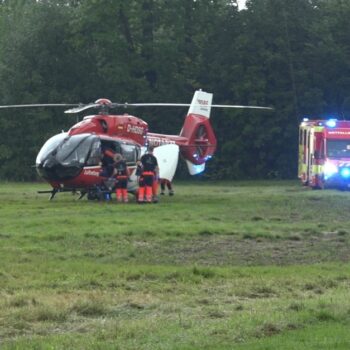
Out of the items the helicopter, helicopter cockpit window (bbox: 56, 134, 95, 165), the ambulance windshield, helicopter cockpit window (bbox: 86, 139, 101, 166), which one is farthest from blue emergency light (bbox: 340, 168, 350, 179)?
helicopter cockpit window (bbox: 56, 134, 95, 165)

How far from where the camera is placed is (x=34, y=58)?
55.0 m

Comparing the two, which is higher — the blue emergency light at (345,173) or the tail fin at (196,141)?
the tail fin at (196,141)

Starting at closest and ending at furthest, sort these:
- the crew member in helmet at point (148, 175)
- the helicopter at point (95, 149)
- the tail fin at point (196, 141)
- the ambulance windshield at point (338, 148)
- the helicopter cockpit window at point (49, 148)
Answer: the crew member in helmet at point (148, 175), the helicopter at point (95, 149), the helicopter cockpit window at point (49, 148), the tail fin at point (196, 141), the ambulance windshield at point (338, 148)

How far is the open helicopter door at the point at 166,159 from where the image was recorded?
1233 inches

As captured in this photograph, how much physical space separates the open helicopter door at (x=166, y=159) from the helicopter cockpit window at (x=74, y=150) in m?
3.46

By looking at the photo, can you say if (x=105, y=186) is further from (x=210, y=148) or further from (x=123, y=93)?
(x=123, y=93)

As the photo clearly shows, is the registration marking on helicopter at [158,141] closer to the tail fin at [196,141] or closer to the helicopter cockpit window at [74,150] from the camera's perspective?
the tail fin at [196,141]

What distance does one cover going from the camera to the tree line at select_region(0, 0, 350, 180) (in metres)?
54.0

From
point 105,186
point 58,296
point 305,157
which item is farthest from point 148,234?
point 305,157

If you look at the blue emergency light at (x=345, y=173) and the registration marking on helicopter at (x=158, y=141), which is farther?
the blue emergency light at (x=345, y=173)

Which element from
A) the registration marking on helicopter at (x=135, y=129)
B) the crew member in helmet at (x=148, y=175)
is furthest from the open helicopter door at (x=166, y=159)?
the crew member in helmet at (x=148, y=175)

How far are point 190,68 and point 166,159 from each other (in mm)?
24515

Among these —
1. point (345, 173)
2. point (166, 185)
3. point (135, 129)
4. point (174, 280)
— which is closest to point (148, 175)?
point (135, 129)

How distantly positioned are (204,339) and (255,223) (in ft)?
38.5
